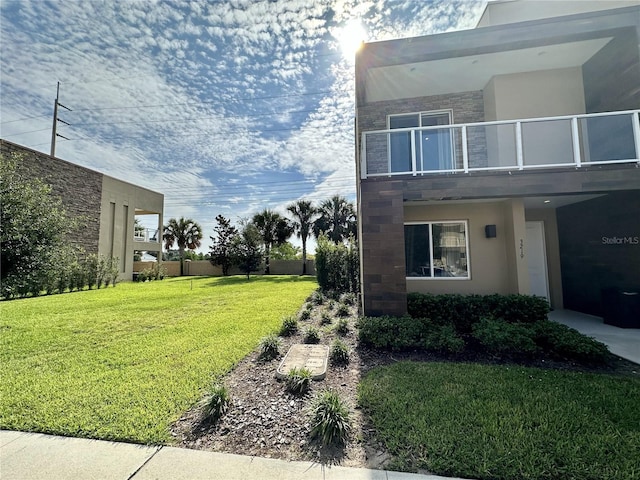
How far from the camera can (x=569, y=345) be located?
492 cm

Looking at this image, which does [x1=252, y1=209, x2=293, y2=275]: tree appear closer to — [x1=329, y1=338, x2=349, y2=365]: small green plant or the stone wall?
the stone wall

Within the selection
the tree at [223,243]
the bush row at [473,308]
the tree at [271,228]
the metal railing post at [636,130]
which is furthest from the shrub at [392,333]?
the tree at [271,228]

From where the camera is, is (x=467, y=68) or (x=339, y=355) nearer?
(x=339, y=355)

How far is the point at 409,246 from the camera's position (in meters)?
8.07

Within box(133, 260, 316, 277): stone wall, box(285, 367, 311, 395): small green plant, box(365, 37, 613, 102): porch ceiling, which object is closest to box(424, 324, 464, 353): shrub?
box(285, 367, 311, 395): small green plant

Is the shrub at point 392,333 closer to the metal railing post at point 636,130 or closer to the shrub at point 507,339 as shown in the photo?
the shrub at point 507,339

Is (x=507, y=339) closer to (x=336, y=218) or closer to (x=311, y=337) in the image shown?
(x=311, y=337)

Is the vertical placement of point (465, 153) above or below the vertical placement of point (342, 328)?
above

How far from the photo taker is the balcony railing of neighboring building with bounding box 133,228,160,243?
23208mm

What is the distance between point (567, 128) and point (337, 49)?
25.1ft

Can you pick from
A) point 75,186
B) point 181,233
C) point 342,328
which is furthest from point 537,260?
point 181,233

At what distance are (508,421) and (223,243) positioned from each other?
24.3 metres

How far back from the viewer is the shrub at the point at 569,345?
A: 4809 mm

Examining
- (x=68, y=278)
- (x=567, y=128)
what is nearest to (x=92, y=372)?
(x=567, y=128)
